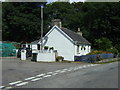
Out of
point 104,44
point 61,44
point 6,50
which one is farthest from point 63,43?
point 104,44

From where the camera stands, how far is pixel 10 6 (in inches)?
2349

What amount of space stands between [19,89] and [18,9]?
5279 centimetres

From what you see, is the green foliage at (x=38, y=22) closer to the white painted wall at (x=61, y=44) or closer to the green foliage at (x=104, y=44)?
the green foliage at (x=104, y=44)

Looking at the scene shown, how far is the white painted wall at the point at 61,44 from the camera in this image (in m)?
32.9

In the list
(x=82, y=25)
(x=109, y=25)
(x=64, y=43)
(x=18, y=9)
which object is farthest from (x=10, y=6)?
(x=64, y=43)

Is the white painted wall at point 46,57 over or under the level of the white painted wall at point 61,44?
under

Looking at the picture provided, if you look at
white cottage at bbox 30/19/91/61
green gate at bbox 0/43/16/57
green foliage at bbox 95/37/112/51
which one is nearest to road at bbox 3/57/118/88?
white cottage at bbox 30/19/91/61

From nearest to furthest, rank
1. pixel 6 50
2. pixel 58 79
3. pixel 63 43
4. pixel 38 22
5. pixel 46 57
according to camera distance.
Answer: pixel 58 79 → pixel 46 57 → pixel 63 43 → pixel 6 50 → pixel 38 22

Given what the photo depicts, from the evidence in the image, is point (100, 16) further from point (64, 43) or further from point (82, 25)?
point (64, 43)

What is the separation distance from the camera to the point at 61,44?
3344cm

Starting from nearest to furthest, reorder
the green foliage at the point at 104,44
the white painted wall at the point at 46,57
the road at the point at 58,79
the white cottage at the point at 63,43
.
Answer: the road at the point at 58,79
the white painted wall at the point at 46,57
the white cottage at the point at 63,43
the green foliage at the point at 104,44

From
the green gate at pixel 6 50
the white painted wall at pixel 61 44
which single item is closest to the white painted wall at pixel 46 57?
the white painted wall at pixel 61 44

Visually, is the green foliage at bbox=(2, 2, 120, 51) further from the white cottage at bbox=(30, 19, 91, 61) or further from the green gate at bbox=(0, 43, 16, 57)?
the white cottage at bbox=(30, 19, 91, 61)

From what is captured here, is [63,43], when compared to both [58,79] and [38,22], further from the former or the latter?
[38,22]
